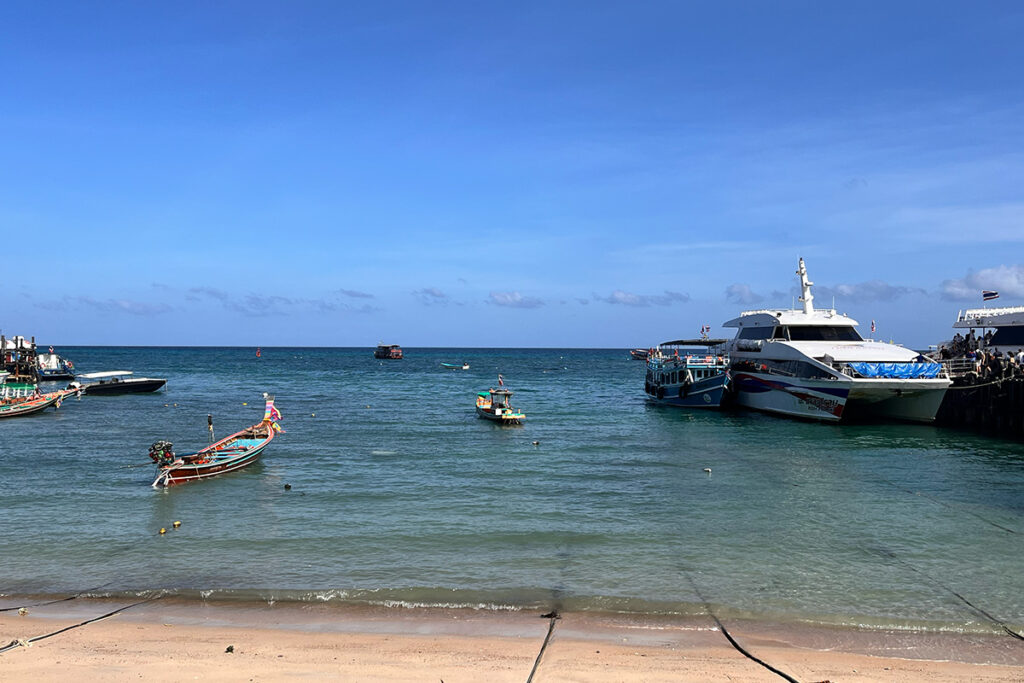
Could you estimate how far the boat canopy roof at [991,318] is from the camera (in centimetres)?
4969

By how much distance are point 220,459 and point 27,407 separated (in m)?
30.4

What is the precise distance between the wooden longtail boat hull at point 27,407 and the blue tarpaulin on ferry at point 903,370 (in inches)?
2113

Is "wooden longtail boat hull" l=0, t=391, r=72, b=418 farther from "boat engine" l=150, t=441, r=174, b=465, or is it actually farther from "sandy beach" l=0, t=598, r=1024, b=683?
"sandy beach" l=0, t=598, r=1024, b=683

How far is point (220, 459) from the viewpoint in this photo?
29.0 m

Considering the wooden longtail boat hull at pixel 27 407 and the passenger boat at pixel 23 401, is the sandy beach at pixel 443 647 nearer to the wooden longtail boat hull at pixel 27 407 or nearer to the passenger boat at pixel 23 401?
the wooden longtail boat hull at pixel 27 407

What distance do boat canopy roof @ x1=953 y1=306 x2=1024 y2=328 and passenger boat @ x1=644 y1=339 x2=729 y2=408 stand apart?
16694 millimetres

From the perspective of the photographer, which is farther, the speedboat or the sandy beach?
the speedboat

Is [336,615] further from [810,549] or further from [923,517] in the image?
[923,517]

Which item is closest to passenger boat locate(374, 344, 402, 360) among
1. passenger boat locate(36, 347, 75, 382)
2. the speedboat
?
passenger boat locate(36, 347, 75, 382)

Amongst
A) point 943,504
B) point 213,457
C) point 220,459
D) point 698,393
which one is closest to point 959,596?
point 943,504

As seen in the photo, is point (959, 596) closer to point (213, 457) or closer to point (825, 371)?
point (213, 457)

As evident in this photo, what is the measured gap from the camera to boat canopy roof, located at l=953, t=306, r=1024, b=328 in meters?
49.7

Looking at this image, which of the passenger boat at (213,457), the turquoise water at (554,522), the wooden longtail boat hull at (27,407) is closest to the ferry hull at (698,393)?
the turquoise water at (554,522)

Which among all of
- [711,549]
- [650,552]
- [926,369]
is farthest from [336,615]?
[926,369]
